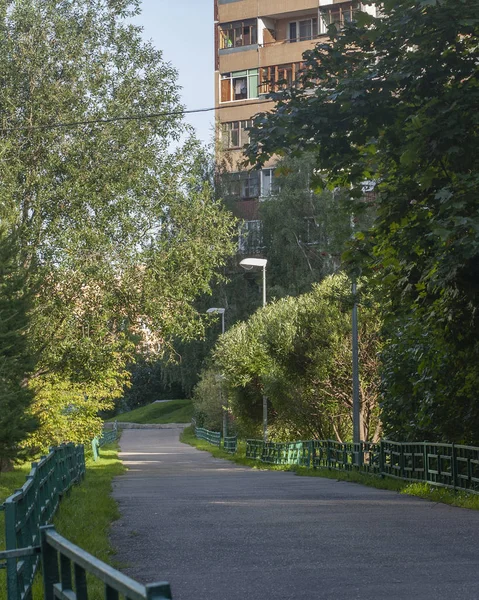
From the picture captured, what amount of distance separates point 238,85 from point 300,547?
2487 inches

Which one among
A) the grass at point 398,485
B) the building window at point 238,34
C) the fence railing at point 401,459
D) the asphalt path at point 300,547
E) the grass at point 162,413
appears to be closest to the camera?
the asphalt path at point 300,547

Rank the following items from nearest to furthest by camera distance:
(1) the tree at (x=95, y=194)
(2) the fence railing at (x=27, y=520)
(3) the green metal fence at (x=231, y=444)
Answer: (2) the fence railing at (x=27, y=520) < (1) the tree at (x=95, y=194) < (3) the green metal fence at (x=231, y=444)

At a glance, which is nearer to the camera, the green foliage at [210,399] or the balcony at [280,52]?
the green foliage at [210,399]

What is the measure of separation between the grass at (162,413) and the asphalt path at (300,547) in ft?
302

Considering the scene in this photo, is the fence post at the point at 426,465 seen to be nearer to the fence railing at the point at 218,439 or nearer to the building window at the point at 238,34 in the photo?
the fence railing at the point at 218,439

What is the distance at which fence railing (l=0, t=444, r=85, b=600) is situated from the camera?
6.71 metres

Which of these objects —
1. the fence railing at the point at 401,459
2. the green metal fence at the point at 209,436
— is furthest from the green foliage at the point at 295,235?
the fence railing at the point at 401,459

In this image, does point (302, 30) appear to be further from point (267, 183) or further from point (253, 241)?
point (253, 241)

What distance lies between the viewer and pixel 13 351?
29000mm

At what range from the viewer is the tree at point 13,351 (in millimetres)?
28000

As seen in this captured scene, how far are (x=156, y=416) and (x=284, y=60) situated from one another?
53459 mm

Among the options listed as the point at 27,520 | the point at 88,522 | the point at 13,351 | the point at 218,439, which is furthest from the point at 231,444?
the point at 27,520

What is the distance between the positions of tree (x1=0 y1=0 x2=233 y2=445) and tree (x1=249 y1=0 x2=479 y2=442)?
1550 centimetres

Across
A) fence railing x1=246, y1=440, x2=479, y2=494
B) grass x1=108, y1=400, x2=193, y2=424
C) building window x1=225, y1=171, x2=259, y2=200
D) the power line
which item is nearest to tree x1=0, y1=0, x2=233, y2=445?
the power line
